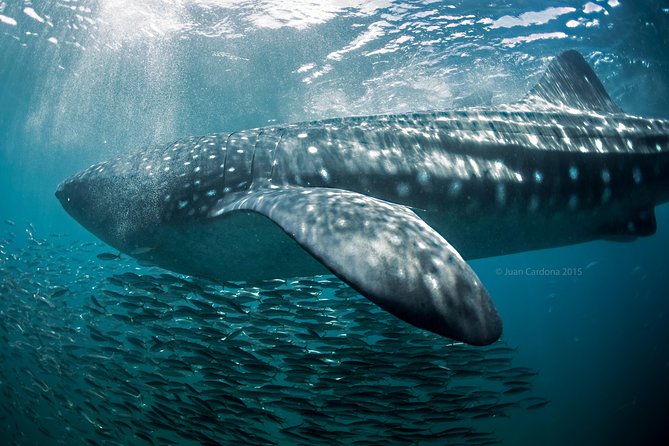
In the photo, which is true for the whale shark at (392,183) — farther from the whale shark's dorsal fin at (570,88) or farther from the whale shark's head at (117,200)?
the whale shark's dorsal fin at (570,88)

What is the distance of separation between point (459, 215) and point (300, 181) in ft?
5.19

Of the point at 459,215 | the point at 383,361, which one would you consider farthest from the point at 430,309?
the point at 383,361

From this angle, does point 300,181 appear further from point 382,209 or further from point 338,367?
point 338,367

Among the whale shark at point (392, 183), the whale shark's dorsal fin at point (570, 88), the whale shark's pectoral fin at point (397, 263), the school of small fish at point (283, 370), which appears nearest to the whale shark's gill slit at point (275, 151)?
the whale shark at point (392, 183)

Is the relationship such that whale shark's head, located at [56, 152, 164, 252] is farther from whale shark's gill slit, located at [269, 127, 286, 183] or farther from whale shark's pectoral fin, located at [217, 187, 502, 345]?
whale shark's pectoral fin, located at [217, 187, 502, 345]

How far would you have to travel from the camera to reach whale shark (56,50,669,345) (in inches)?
143

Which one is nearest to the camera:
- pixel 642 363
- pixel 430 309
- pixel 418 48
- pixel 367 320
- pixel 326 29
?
pixel 430 309

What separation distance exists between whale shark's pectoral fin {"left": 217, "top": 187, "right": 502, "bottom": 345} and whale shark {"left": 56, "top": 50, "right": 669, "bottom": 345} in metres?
0.29

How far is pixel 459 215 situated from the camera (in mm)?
3730

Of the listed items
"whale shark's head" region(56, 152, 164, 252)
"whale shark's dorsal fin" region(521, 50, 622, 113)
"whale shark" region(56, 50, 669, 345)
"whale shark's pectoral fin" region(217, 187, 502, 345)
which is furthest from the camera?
"whale shark's dorsal fin" region(521, 50, 622, 113)

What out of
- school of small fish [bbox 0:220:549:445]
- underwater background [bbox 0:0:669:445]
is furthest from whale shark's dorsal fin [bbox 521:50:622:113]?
school of small fish [bbox 0:220:549:445]

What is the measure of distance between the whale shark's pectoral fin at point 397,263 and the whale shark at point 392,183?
29 centimetres

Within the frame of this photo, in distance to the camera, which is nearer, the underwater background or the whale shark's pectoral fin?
the whale shark's pectoral fin

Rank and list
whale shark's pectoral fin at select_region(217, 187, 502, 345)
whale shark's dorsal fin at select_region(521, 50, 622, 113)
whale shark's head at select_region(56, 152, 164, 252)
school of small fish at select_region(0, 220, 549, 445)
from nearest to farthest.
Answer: whale shark's pectoral fin at select_region(217, 187, 502, 345)
whale shark's head at select_region(56, 152, 164, 252)
whale shark's dorsal fin at select_region(521, 50, 622, 113)
school of small fish at select_region(0, 220, 549, 445)
